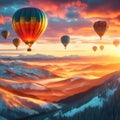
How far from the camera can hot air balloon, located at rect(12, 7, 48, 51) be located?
148250 millimetres

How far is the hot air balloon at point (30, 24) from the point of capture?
5837 inches

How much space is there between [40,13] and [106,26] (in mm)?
41226

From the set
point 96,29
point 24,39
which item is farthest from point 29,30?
point 96,29

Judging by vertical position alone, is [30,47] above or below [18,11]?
below

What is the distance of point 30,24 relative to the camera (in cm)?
14912

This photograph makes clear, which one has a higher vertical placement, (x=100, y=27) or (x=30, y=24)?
(x=30, y=24)

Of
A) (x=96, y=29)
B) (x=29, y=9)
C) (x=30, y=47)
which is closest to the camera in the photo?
(x=30, y=47)

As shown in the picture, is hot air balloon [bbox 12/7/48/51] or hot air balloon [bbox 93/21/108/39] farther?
hot air balloon [bbox 93/21/108/39]

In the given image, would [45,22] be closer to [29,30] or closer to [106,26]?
[29,30]

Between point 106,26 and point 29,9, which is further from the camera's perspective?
point 106,26

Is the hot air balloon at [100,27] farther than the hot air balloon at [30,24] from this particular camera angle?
Yes

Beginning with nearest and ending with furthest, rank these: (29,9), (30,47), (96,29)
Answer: (30,47)
(29,9)
(96,29)

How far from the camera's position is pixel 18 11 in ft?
499

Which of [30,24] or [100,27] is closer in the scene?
[30,24]
